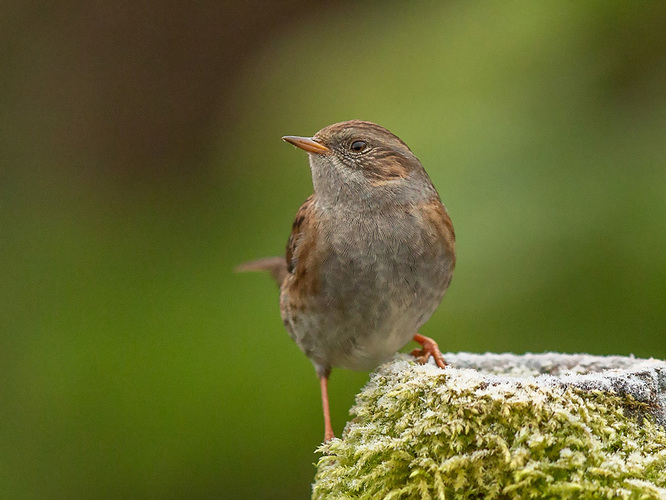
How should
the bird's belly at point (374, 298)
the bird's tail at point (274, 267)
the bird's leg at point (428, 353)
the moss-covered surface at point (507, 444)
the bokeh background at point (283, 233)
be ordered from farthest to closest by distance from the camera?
the bokeh background at point (283, 233) → the bird's tail at point (274, 267) → the bird's leg at point (428, 353) → the bird's belly at point (374, 298) → the moss-covered surface at point (507, 444)

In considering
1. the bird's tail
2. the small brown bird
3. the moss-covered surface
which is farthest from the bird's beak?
the moss-covered surface

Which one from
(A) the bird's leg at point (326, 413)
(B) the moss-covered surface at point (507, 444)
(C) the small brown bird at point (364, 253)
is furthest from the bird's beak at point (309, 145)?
(B) the moss-covered surface at point (507, 444)

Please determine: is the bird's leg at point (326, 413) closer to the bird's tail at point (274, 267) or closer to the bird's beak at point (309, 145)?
the bird's tail at point (274, 267)

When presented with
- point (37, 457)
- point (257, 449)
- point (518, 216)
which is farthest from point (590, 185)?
point (37, 457)

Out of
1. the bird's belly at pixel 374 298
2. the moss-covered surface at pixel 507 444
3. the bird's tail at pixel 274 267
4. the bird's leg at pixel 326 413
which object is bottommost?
the moss-covered surface at pixel 507 444

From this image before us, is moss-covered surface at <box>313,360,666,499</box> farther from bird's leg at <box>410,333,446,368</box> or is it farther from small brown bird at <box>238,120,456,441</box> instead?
bird's leg at <box>410,333,446,368</box>

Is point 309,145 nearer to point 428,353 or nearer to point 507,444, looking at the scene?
point 428,353

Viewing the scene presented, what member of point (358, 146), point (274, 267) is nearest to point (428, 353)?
point (358, 146)
